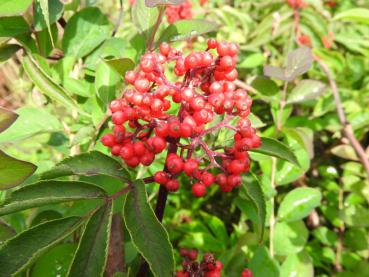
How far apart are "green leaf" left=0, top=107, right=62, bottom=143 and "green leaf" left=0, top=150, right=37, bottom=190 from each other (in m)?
0.31

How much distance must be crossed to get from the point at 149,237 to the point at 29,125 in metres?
0.58

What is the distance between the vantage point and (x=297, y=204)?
1.36 m

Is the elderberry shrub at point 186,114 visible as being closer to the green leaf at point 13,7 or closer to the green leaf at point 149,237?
the green leaf at point 149,237

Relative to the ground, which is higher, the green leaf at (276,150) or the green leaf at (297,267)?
the green leaf at (276,150)

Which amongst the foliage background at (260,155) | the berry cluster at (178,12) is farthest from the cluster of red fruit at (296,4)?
the berry cluster at (178,12)

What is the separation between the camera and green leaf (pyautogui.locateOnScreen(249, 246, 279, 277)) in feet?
3.78

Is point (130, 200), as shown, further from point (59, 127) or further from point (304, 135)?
point (304, 135)

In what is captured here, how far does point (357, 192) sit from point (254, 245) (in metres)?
0.43

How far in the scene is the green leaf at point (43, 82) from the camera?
1051 millimetres

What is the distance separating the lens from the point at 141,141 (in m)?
0.95

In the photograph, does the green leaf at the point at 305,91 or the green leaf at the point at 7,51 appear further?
the green leaf at the point at 305,91

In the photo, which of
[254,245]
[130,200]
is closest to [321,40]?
[254,245]

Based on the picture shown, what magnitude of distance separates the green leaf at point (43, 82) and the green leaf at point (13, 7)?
117 mm

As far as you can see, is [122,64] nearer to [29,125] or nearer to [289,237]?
[29,125]
